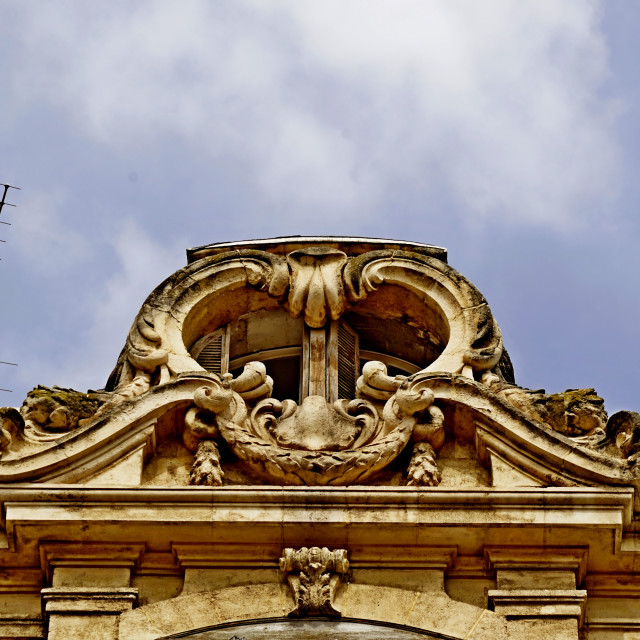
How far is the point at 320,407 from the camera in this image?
1717 centimetres

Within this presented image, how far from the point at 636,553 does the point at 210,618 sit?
10.1 feet

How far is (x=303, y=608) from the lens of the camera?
15609 millimetres

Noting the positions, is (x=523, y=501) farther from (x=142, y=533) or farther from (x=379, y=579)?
(x=142, y=533)

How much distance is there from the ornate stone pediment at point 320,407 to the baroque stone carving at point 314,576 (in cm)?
72

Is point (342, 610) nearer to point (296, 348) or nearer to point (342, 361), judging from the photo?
point (342, 361)

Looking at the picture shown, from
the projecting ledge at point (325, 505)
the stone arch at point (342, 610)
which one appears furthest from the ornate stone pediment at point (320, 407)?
the stone arch at point (342, 610)

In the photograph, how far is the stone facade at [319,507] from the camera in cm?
1572

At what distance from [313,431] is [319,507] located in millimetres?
915

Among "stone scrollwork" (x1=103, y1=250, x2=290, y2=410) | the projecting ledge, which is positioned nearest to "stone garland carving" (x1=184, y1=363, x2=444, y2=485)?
the projecting ledge

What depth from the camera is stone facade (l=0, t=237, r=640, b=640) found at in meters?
15.7

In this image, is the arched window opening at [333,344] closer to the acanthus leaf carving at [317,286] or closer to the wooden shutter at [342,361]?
the wooden shutter at [342,361]

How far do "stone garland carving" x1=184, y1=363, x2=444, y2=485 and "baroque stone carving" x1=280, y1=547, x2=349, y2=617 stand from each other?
705 millimetres

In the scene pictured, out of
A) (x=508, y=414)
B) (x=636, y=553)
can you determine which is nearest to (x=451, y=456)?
(x=508, y=414)

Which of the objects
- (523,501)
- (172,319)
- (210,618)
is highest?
(172,319)
